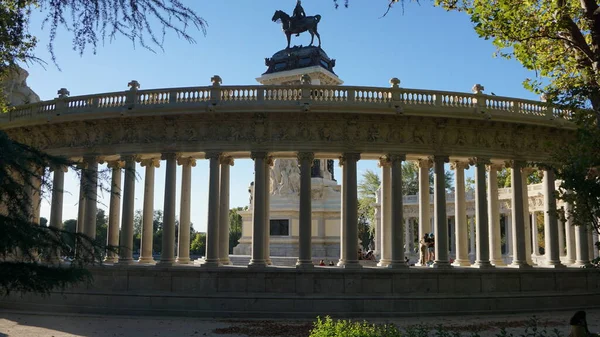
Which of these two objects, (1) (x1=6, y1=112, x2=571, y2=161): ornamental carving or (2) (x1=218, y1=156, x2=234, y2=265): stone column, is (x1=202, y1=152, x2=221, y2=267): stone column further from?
(2) (x1=218, y1=156, x2=234, y2=265): stone column

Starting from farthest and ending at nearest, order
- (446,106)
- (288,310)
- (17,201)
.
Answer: (446,106)
(288,310)
(17,201)

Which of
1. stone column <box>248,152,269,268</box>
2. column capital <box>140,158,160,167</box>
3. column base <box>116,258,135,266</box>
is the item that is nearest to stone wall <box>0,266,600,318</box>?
column base <box>116,258,135,266</box>

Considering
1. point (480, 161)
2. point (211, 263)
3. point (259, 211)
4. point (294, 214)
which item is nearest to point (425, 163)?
point (480, 161)

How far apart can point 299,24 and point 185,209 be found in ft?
66.7

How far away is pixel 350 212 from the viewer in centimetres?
3050

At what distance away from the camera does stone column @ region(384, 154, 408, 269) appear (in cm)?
3036

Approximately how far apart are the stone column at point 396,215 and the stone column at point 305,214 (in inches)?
176

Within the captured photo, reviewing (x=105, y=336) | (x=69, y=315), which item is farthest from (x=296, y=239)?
(x=105, y=336)

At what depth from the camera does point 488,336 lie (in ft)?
72.2

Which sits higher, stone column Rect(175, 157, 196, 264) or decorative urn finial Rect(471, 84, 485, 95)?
decorative urn finial Rect(471, 84, 485, 95)

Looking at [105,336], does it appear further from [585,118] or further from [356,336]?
[585,118]

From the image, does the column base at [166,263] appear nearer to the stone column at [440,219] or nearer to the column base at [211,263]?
the column base at [211,263]

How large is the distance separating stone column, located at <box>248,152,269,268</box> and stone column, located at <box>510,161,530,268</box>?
14452mm

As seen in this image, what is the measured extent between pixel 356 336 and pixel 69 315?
20726mm
